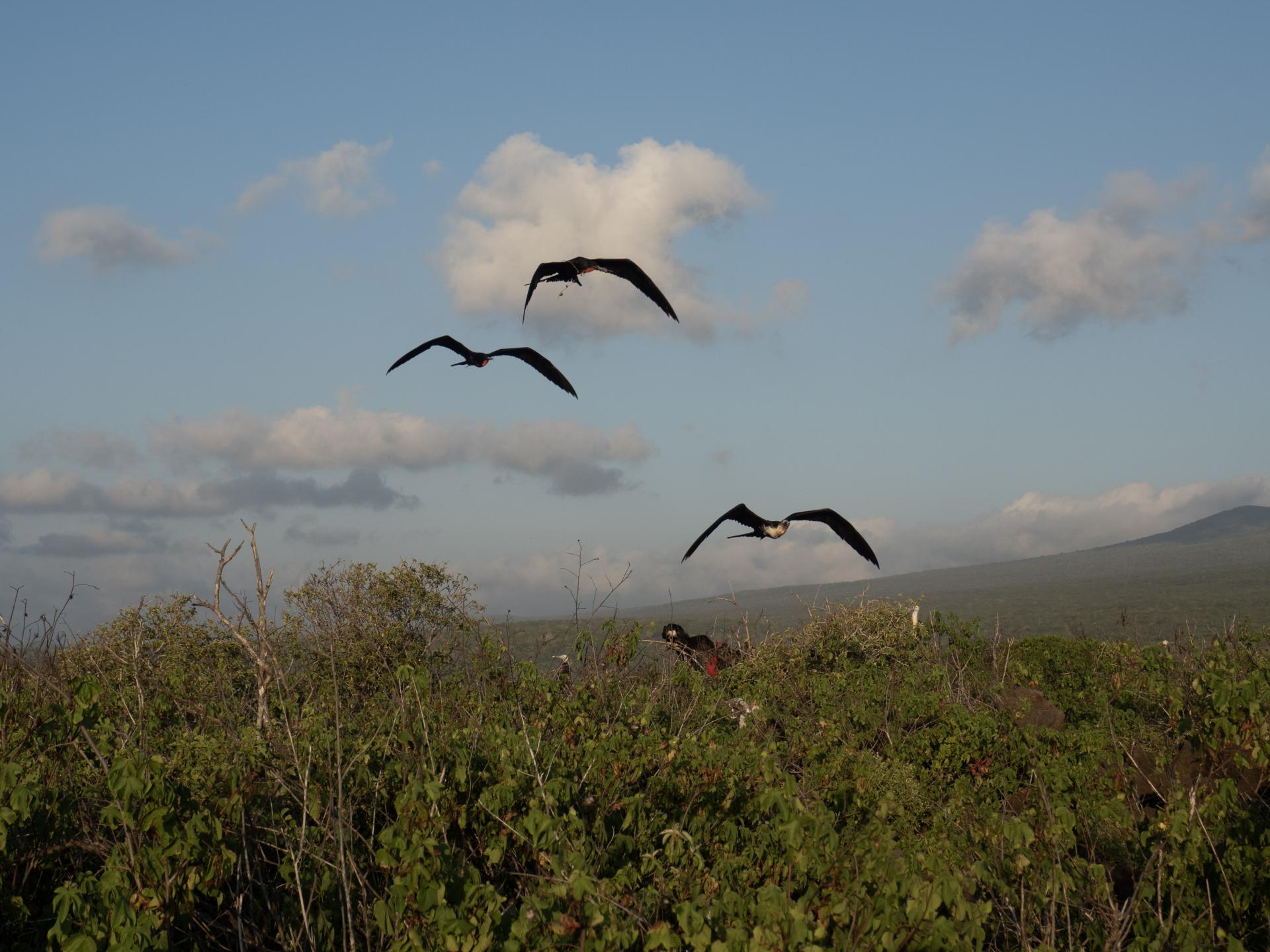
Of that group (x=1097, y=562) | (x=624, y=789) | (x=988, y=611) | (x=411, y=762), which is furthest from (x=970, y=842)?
(x=1097, y=562)

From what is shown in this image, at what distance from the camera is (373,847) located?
536 centimetres

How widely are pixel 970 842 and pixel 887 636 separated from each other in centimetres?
903

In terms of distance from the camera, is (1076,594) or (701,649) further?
(1076,594)

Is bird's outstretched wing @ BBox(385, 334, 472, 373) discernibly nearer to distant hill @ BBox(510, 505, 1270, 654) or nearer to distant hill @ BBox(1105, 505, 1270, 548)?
distant hill @ BBox(510, 505, 1270, 654)

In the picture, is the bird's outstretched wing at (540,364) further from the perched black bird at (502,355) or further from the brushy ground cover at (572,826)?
the brushy ground cover at (572,826)

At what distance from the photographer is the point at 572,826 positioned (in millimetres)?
4719

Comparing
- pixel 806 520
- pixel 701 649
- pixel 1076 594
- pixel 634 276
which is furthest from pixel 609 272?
pixel 1076 594

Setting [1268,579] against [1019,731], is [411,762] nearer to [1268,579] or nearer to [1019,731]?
[1019,731]

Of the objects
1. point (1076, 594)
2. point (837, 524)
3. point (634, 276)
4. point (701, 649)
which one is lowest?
point (1076, 594)

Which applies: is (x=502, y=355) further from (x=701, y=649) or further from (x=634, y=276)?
(x=701, y=649)

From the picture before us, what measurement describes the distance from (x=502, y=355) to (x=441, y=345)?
67 cm

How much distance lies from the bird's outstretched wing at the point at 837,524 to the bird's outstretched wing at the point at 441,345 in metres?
3.97

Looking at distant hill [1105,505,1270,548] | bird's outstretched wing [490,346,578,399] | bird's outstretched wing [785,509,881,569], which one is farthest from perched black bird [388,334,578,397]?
distant hill [1105,505,1270,548]

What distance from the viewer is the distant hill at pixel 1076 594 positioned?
36.5 metres
